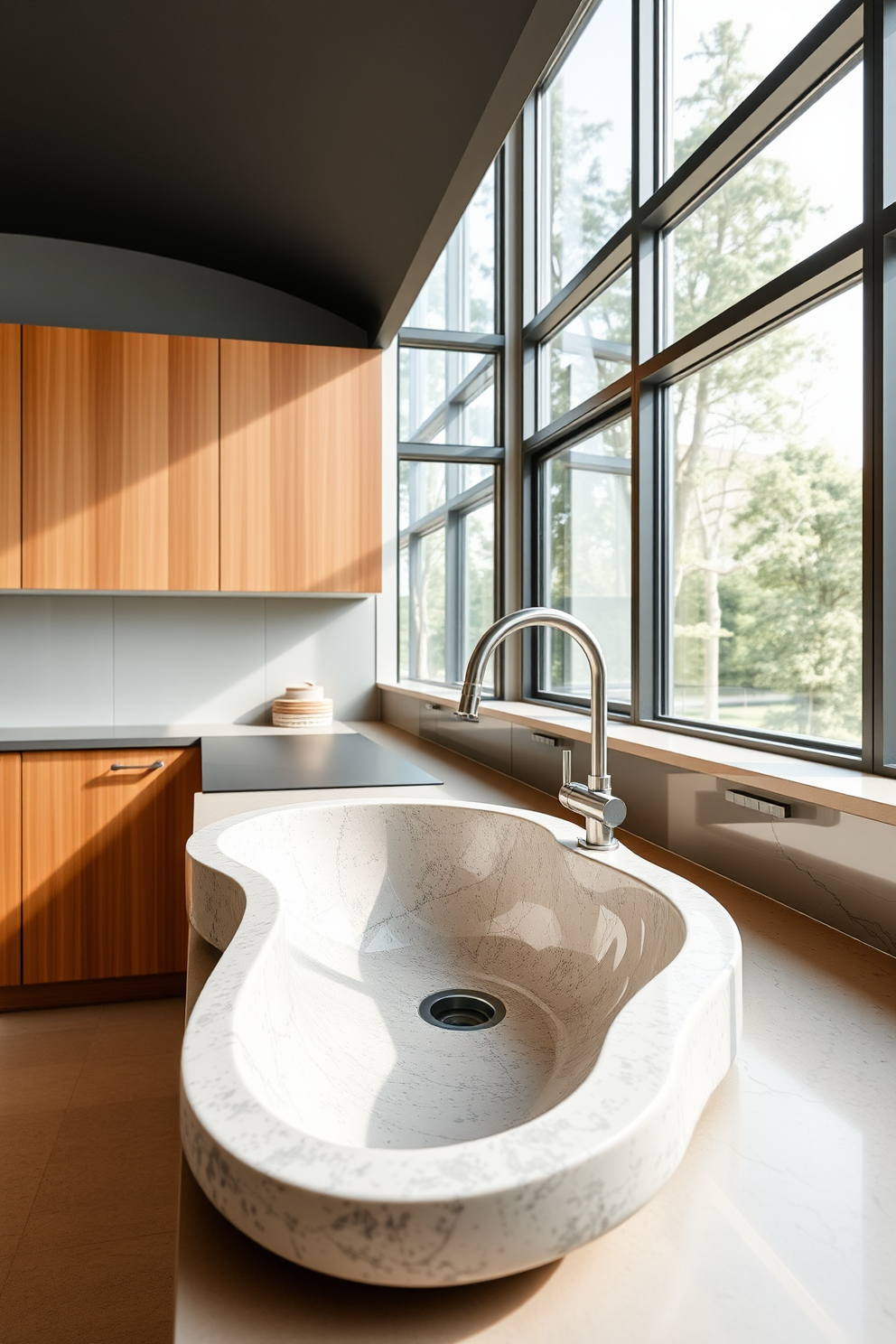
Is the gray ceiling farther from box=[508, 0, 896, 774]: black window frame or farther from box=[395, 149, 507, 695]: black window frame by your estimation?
box=[508, 0, 896, 774]: black window frame

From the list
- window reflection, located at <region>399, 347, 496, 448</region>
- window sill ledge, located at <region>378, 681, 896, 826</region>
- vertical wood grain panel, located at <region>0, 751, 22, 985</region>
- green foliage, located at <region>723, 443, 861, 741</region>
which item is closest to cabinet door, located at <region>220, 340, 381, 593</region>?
window reflection, located at <region>399, 347, 496, 448</region>

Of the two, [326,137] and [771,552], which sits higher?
[326,137]

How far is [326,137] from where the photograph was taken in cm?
195

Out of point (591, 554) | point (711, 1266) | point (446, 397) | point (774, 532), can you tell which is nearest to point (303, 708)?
point (591, 554)

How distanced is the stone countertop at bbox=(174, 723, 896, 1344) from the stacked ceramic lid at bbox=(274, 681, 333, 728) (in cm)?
254

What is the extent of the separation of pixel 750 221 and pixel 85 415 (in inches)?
83.7

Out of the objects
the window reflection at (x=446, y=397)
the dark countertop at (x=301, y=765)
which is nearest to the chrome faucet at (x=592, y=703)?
the dark countertop at (x=301, y=765)

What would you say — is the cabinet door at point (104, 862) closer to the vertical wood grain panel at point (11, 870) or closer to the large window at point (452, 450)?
the vertical wood grain panel at point (11, 870)

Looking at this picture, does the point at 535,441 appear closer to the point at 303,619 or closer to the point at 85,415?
the point at 303,619

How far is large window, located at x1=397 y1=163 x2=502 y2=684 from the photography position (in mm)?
3076

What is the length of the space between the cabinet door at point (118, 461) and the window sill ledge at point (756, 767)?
1510 millimetres

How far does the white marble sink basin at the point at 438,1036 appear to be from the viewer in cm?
38

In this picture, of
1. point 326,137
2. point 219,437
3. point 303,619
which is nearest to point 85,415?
point 219,437

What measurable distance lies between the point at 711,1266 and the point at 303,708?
274cm
